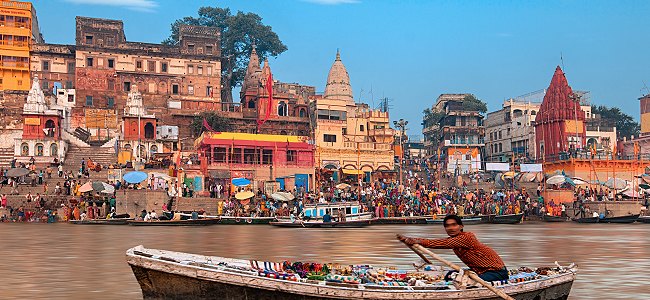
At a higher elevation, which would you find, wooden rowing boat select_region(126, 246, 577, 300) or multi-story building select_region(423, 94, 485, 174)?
multi-story building select_region(423, 94, 485, 174)

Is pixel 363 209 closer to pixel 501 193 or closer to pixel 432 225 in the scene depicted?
pixel 432 225

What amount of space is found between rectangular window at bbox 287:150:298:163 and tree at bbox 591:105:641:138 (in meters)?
46.4

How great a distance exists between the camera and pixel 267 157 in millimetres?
52625

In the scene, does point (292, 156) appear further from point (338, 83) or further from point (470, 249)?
point (470, 249)

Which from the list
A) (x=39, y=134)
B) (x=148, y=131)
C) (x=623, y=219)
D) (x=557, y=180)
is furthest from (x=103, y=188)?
(x=623, y=219)

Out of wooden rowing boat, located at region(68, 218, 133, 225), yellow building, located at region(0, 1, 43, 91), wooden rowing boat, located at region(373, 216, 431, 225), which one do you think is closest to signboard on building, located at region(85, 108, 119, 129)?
yellow building, located at region(0, 1, 43, 91)

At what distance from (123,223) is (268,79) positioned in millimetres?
31153

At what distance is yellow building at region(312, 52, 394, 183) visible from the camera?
57.5 meters

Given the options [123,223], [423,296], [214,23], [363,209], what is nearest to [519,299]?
[423,296]

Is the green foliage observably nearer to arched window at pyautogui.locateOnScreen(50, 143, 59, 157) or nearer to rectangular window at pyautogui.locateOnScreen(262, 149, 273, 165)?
rectangular window at pyautogui.locateOnScreen(262, 149, 273, 165)

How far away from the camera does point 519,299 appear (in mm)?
9867

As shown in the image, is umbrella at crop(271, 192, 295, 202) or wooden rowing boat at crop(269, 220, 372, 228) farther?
umbrella at crop(271, 192, 295, 202)

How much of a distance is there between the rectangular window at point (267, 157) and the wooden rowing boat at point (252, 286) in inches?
1639

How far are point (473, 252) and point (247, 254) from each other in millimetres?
10347
